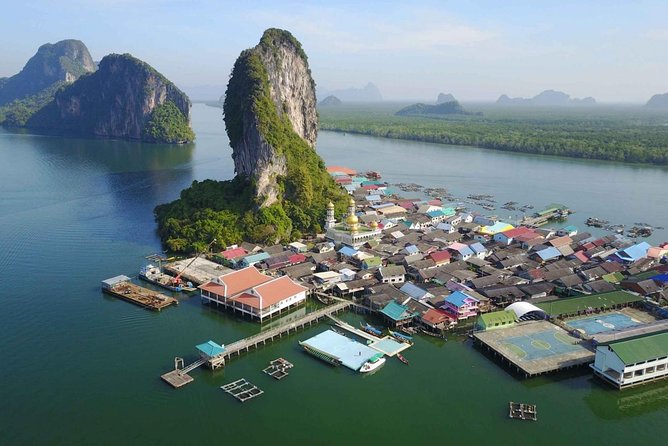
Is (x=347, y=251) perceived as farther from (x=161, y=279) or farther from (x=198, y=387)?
(x=198, y=387)

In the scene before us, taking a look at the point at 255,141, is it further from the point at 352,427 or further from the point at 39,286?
the point at 352,427

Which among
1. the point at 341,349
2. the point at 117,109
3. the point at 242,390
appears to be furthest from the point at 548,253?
the point at 117,109

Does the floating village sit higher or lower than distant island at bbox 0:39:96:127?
lower

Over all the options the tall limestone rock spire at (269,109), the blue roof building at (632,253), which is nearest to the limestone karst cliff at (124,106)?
the tall limestone rock spire at (269,109)

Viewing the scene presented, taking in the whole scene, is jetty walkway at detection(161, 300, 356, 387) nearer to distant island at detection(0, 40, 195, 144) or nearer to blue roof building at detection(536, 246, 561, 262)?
blue roof building at detection(536, 246, 561, 262)

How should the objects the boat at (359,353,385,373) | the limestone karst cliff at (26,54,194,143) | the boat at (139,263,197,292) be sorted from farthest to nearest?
the limestone karst cliff at (26,54,194,143) → the boat at (139,263,197,292) → the boat at (359,353,385,373)

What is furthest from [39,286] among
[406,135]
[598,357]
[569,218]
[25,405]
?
[406,135]

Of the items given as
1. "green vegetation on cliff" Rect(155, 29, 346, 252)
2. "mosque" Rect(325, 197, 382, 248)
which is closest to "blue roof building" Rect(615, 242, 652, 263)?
"mosque" Rect(325, 197, 382, 248)
